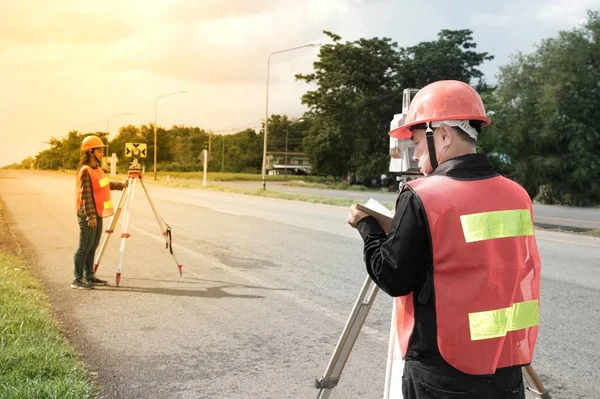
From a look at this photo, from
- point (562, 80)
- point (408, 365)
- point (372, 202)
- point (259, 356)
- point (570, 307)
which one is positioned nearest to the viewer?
point (408, 365)

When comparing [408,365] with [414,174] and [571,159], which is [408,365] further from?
[571,159]

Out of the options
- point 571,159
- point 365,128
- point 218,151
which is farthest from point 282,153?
point 571,159

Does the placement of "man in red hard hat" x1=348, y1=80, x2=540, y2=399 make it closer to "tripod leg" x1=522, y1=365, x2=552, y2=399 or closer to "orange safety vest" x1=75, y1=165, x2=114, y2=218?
"tripod leg" x1=522, y1=365, x2=552, y2=399

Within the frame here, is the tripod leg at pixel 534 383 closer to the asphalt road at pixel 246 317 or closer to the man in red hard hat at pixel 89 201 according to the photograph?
the asphalt road at pixel 246 317

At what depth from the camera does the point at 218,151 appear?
120 metres

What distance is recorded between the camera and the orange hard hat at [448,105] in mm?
2041

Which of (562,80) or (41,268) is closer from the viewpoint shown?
(41,268)

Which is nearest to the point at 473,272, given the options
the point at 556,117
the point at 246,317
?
the point at 246,317

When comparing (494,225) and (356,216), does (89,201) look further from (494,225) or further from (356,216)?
(494,225)

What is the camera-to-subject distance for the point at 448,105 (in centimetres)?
204

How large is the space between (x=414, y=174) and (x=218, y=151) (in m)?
119

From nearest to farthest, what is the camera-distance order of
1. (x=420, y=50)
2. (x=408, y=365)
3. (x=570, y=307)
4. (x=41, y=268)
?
1. (x=408, y=365)
2. (x=570, y=307)
3. (x=41, y=268)
4. (x=420, y=50)

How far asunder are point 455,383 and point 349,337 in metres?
0.96

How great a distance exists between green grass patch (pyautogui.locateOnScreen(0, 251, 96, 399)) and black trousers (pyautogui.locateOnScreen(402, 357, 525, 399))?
101 inches
